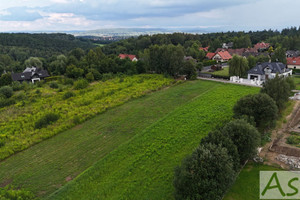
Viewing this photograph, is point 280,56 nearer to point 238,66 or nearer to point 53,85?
point 238,66

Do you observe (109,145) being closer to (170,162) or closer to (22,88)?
(170,162)

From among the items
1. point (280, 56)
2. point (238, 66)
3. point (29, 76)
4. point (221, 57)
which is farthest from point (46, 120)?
point (221, 57)

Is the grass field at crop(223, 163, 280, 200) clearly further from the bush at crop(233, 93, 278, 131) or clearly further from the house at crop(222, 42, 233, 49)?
Answer: the house at crop(222, 42, 233, 49)

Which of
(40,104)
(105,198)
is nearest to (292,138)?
(105,198)

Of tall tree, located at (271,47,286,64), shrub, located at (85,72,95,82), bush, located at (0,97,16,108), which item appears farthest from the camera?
shrub, located at (85,72,95,82)

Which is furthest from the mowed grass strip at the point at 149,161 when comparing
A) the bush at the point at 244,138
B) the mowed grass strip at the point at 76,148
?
the bush at the point at 244,138

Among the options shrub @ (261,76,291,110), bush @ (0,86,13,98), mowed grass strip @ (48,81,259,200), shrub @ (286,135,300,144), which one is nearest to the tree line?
shrub @ (286,135,300,144)

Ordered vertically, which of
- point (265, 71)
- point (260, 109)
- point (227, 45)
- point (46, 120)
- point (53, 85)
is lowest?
point (46, 120)

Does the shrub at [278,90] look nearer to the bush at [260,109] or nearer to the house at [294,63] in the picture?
the bush at [260,109]
